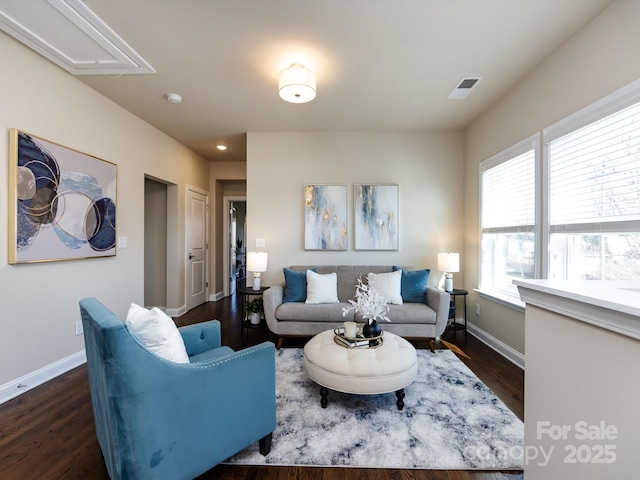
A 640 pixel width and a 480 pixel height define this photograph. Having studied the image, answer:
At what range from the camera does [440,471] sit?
143cm

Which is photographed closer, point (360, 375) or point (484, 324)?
point (360, 375)

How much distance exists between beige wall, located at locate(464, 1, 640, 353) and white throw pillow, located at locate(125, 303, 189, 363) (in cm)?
296

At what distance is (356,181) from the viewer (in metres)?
3.92

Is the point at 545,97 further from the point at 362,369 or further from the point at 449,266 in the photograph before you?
the point at 362,369

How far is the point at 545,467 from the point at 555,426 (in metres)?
0.14

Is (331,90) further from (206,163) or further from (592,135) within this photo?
(206,163)

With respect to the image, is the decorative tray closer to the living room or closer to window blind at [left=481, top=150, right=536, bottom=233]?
the living room

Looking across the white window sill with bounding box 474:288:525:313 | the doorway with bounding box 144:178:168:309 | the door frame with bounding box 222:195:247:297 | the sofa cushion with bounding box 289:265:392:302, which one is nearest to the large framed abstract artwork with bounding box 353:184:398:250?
the sofa cushion with bounding box 289:265:392:302

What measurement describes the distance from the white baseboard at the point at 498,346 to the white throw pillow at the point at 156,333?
295 cm

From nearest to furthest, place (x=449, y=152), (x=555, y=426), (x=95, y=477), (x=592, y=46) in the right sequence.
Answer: (x=555, y=426) → (x=95, y=477) → (x=592, y=46) → (x=449, y=152)

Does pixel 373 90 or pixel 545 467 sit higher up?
pixel 373 90

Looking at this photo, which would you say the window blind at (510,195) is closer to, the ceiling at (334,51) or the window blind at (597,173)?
the window blind at (597,173)

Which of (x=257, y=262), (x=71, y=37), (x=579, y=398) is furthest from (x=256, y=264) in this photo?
(x=579, y=398)

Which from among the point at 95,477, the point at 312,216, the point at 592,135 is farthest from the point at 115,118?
the point at 592,135
